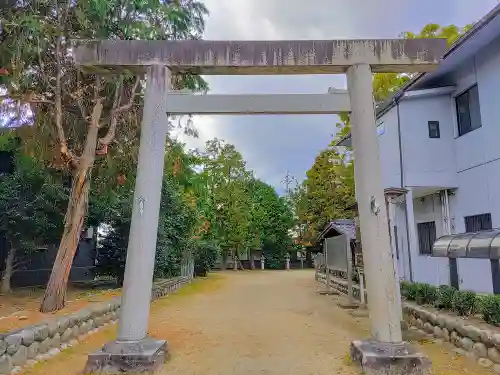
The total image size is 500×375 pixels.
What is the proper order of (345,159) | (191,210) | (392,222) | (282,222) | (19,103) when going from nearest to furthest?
(392,222), (19,103), (191,210), (345,159), (282,222)

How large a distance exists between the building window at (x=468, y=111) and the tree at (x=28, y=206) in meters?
11.8

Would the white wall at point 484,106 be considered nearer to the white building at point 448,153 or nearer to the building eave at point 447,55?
the white building at point 448,153

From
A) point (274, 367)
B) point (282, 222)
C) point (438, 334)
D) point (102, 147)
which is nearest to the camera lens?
point (274, 367)

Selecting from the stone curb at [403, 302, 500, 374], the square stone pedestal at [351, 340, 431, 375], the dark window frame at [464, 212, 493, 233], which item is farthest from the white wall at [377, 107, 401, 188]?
the square stone pedestal at [351, 340, 431, 375]

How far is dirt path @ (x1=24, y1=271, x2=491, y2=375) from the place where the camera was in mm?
5555

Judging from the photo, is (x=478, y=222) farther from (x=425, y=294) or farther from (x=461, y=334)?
(x=461, y=334)

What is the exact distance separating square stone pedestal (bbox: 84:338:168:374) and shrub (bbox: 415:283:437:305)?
19.1 ft

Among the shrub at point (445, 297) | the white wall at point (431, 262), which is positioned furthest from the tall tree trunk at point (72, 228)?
the white wall at point (431, 262)

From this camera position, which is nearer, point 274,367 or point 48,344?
→ point 274,367

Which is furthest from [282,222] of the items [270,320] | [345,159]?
[270,320]

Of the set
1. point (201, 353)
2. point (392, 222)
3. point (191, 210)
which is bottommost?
point (201, 353)

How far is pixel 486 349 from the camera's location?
18.2ft

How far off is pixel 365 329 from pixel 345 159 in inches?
601

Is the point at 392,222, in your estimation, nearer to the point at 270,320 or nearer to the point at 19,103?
the point at 270,320
